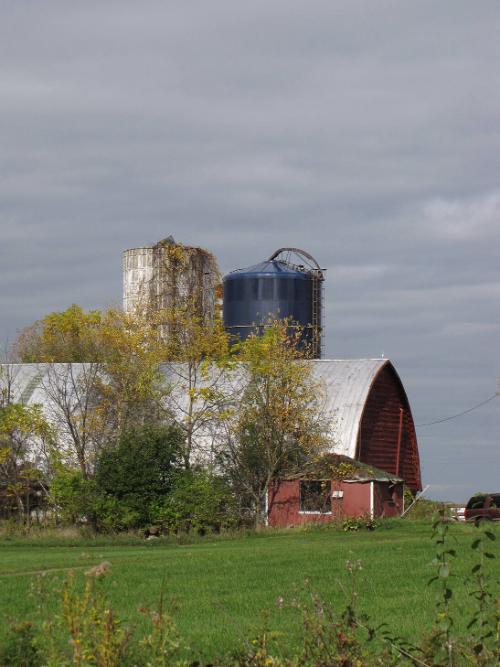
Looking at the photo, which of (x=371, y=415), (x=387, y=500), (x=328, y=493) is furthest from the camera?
(x=371, y=415)

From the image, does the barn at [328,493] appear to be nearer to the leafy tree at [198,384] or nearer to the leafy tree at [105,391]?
the leafy tree at [198,384]

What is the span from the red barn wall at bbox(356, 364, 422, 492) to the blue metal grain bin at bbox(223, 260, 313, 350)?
10550mm

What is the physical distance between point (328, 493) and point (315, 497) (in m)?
0.71

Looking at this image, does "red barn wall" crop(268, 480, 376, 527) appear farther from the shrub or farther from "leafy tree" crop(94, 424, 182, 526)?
"leafy tree" crop(94, 424, 182, 526)

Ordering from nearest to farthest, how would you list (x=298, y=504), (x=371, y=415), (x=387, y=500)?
(x=298, y=504) → (x=387, y=500) → (x=371, y=415)

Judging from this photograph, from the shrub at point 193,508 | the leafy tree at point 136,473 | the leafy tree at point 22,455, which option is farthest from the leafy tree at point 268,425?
the leafy tree at point 22,455

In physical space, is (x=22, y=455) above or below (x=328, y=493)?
above

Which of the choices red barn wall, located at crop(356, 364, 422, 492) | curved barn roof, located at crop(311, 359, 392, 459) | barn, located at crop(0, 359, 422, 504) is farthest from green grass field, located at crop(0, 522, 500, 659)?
red barn wall, located at crop(356, 364, 422, 492)

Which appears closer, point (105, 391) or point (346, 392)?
point (346, 392)

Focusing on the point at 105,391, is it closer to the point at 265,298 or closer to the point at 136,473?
the point at 136,473

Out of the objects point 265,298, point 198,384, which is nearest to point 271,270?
point 265,298

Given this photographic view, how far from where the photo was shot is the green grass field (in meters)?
14.3

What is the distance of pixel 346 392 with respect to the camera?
50.3 meters

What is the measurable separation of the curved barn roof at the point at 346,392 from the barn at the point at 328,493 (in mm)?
2162
